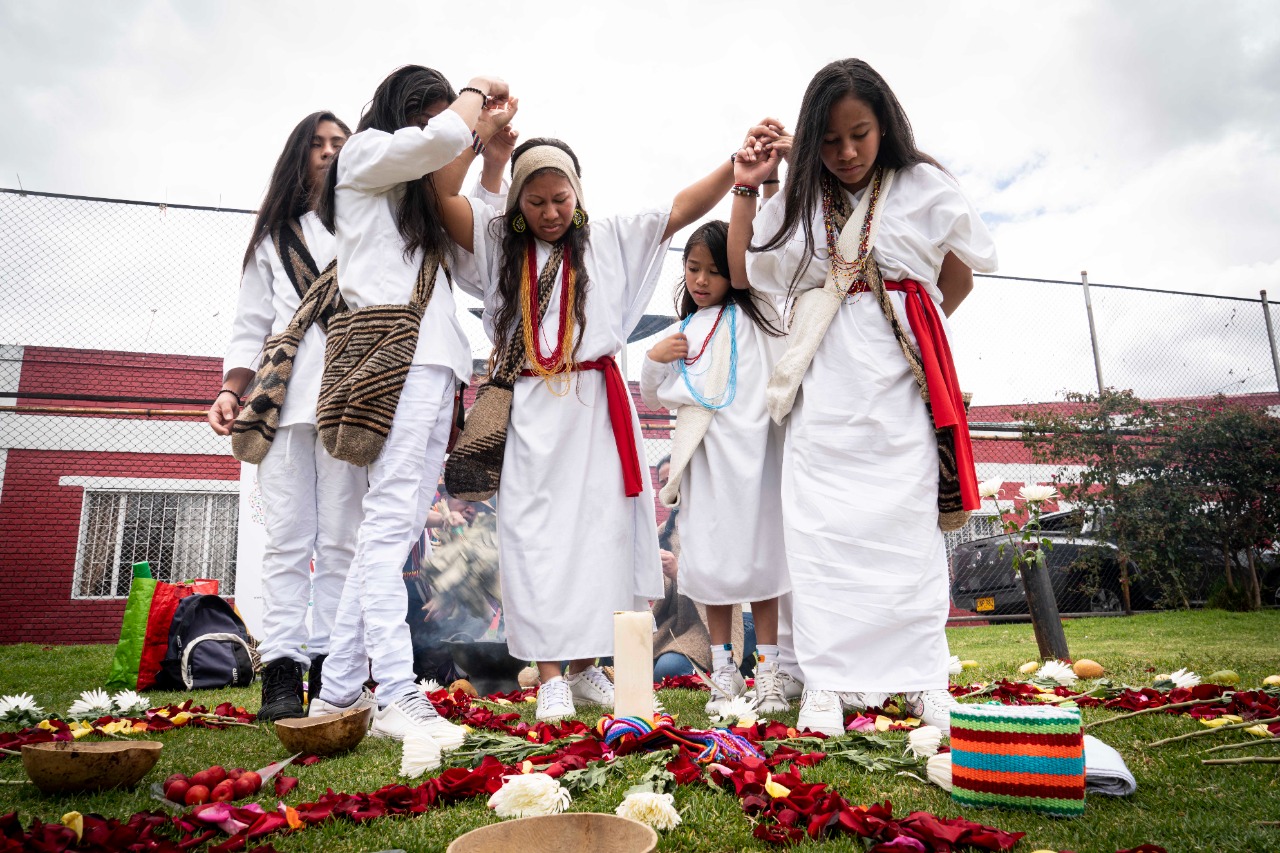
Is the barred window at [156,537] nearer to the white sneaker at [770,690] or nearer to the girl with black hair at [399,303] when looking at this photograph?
the girl with black hair at [399,303]

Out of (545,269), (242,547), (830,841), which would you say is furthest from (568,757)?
(242,547)

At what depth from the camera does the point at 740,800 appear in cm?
155

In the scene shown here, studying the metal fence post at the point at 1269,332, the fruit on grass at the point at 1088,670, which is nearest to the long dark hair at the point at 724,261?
the fruit on grass at the point at 1088,670

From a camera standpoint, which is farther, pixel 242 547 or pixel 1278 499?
pixel 1278 499

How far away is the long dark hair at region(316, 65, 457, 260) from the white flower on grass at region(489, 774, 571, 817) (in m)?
1.91

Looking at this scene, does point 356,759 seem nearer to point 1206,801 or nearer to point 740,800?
point 740,800

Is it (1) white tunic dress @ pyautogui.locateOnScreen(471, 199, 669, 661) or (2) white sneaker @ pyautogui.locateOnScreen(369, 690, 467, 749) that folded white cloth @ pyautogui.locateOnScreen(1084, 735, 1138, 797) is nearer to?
(2) white sneaker @ pyautogui.locateOnScreen(369, 690, 467, 749)

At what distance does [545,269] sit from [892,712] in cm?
187

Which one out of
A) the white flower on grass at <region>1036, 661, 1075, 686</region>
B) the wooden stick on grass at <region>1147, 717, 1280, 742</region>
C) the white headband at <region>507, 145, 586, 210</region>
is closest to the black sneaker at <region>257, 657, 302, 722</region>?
the white headband at <region>507, 145, 586, 210</region>

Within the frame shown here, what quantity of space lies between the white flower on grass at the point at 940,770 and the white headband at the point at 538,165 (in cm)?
215

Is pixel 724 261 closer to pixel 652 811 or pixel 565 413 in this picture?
pixel 565 413

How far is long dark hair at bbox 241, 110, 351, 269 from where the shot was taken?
10.3ft

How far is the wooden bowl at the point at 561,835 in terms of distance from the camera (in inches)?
45.9

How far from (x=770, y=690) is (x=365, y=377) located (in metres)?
1.66
